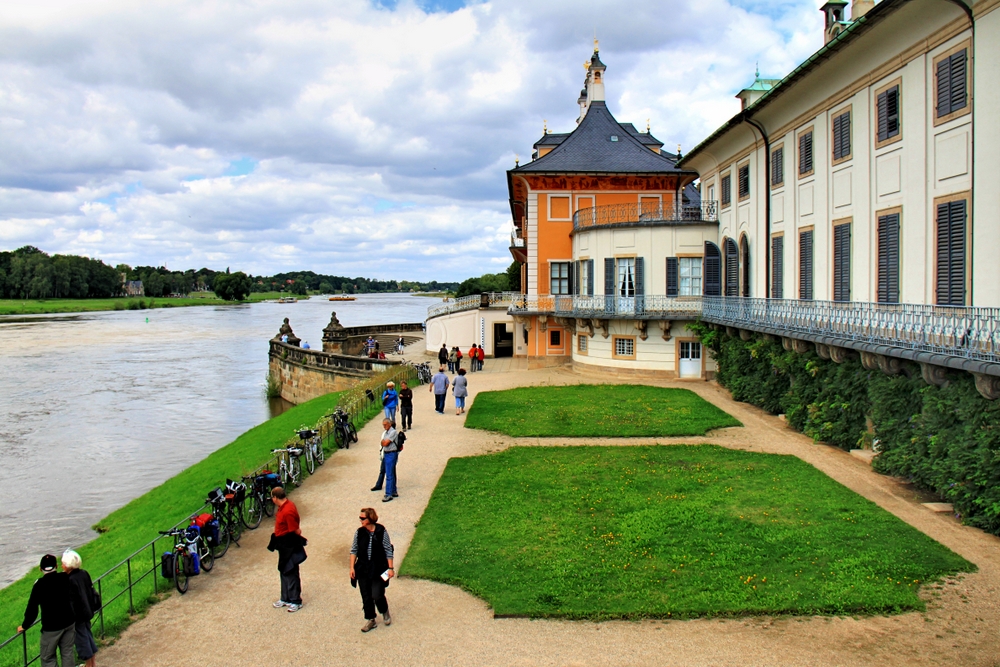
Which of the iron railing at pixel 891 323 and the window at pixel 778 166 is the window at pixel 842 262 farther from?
the window at pixel 778 166

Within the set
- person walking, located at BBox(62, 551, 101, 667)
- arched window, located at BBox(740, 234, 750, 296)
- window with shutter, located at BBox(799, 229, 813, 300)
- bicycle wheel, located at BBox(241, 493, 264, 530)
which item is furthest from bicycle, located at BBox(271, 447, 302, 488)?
arched window, located at BBox(740, 234, 750, 296)

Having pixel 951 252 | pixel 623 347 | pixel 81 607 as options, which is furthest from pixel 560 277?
pixel 81 607

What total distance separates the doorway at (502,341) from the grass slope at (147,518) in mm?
14733

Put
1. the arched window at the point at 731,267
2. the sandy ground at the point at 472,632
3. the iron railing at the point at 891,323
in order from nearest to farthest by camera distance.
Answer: the sandy ground at the point at 472,632 < the iron railing at the point at 891,323 < the arched window at the point at 731,267

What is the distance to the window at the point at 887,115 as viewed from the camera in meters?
15.5

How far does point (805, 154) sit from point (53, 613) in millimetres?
20056

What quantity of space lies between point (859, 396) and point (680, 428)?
4.71 m

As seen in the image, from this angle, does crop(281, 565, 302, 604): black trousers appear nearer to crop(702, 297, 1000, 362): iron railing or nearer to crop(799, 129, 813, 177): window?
crop(702, 297, 1000, 362): iron railing

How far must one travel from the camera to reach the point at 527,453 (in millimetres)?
16734

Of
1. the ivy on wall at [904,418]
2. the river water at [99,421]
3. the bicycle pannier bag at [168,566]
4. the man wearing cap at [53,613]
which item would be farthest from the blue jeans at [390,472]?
the ivy on wall at [904,418]

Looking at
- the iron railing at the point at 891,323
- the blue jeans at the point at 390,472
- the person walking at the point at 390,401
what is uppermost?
the iron railing at the point at 891,323

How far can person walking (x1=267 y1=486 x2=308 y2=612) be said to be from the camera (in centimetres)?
873

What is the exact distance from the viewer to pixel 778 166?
2225 cm

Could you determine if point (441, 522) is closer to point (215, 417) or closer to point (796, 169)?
point (796, 169)
